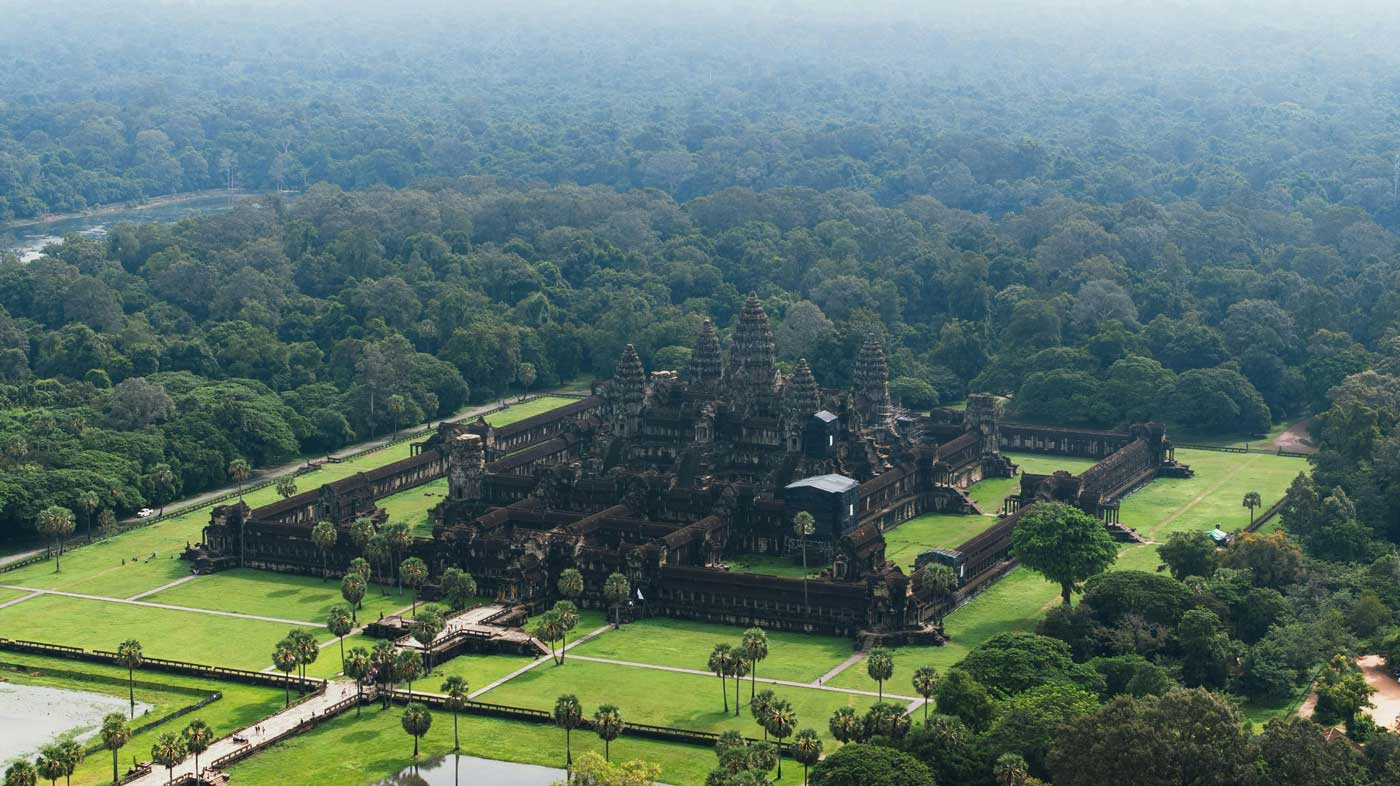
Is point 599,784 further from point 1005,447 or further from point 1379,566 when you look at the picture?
point 1005,447

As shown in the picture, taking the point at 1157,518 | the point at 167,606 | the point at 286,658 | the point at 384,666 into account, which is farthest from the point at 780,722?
the point at 1157,518

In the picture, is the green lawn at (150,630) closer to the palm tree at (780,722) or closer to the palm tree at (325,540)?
the palm tree at (325,540)

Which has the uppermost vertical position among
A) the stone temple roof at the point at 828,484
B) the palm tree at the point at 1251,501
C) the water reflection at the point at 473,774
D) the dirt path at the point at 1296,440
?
the stone temple roof at the point at 828,484

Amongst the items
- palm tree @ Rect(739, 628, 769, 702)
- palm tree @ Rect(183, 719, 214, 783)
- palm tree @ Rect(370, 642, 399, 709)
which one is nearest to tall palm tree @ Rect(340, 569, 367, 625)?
palm tree @ Rect(370, 642, 399, 709)

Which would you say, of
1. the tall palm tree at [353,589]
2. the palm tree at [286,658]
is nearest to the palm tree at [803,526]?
the tall palm tree at [353,589]

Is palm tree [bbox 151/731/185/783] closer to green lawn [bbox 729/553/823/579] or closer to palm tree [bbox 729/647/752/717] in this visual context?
palm tree [bbox 729/647/752/717]

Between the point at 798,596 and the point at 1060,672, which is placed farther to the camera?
the point at 798,596

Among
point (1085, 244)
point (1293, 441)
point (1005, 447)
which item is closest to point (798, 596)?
point (1005, 447)
